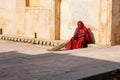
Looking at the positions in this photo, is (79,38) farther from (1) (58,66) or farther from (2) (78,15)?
(1) (58,66)

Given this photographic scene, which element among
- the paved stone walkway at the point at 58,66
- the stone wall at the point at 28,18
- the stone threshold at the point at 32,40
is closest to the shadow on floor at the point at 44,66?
the paved stone walkway at the point at 58,66

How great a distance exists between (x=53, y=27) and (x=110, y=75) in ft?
22.9

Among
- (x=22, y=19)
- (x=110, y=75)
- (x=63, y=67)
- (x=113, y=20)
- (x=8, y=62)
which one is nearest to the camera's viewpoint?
(x=110, y=75)

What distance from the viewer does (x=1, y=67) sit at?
6289mm

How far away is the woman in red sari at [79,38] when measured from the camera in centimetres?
1068

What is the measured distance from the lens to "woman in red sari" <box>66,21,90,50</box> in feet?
35.0

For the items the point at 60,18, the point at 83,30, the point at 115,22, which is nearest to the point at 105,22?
the point at 115,22

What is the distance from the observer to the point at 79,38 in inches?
428

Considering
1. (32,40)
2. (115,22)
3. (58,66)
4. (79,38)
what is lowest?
(58,66)

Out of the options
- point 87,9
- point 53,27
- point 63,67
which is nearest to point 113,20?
point 87,9

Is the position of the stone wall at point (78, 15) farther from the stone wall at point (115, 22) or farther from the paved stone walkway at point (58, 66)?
the paved stone walkway at point (58, 66)

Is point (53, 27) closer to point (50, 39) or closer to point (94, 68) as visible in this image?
point (50, 39)

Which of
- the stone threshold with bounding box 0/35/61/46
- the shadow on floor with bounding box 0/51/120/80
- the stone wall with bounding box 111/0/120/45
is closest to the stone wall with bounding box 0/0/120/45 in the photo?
the stone wall with bounding box 111/0/120/45

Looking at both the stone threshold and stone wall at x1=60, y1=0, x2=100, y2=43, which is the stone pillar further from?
the stone threshold
